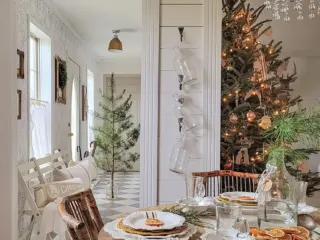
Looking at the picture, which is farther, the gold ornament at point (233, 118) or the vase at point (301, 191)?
the gold ornament at point (233, 118)

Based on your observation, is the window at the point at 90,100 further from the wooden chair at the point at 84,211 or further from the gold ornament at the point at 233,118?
the wooden chair at the point at 84,211

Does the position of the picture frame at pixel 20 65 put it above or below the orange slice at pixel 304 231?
above

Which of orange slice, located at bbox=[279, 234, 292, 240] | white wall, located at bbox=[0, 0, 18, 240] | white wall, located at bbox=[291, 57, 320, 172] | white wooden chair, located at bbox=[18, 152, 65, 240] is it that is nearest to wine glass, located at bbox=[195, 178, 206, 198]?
orange slice, located at bbox=[279, 234, 292, 240]

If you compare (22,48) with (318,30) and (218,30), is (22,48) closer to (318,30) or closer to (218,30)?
(218,30)

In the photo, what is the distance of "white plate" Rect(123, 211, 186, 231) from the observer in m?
1.27

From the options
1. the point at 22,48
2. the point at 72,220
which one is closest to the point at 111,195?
the point at 22,48

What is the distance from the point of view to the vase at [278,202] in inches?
53.1

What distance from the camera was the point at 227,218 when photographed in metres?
1.20

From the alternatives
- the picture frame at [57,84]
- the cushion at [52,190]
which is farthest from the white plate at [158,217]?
the picture frame at [57,84]

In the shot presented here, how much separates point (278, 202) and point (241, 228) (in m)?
0.31

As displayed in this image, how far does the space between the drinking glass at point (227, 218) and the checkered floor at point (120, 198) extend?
9.94 feet

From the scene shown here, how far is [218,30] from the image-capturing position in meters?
2.71

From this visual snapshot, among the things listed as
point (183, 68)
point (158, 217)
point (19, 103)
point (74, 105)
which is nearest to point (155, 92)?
point (183, 68)

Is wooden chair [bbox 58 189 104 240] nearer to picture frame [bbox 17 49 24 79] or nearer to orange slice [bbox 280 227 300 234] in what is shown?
orange slice [bbox 280 227 300 234]
